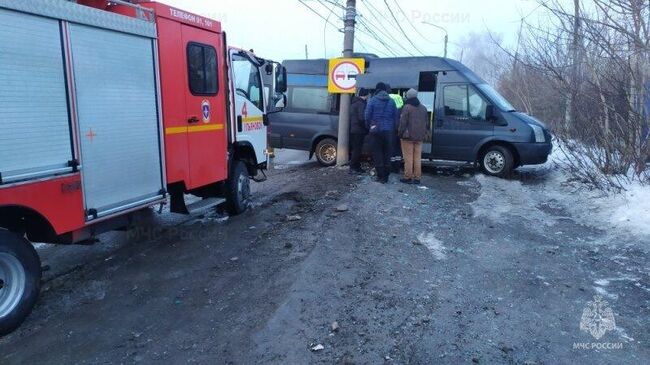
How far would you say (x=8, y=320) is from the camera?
411 centimetres

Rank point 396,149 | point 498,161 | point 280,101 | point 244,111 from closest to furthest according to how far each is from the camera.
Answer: point 244,111
point 280,101
point 498,161
point 396,149

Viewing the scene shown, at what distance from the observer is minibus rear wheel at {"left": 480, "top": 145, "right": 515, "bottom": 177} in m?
11.1

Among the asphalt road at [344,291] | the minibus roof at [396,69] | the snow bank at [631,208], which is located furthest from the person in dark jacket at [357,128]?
the snow bank at [631,208]

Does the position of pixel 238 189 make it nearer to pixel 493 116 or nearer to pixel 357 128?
pixel 357 128

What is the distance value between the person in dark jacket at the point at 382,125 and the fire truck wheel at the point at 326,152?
260 cm

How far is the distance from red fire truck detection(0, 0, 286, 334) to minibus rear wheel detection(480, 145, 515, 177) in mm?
6286

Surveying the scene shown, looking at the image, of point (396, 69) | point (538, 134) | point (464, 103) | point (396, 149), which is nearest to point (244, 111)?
point (396, 149)

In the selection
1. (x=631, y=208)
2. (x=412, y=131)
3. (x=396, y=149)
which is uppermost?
(x=412, y=131)

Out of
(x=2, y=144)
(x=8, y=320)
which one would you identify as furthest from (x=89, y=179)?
(x=8, y=320)

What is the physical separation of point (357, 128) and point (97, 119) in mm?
6617

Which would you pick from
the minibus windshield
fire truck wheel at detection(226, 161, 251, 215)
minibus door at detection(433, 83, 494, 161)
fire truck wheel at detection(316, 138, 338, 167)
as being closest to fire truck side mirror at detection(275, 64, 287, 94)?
fire truck wheel at detection(226, 161, 251, 215)

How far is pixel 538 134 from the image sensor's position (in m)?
11.0

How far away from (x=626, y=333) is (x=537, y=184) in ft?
22.8

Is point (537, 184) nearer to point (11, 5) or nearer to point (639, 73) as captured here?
point (639, 73)
